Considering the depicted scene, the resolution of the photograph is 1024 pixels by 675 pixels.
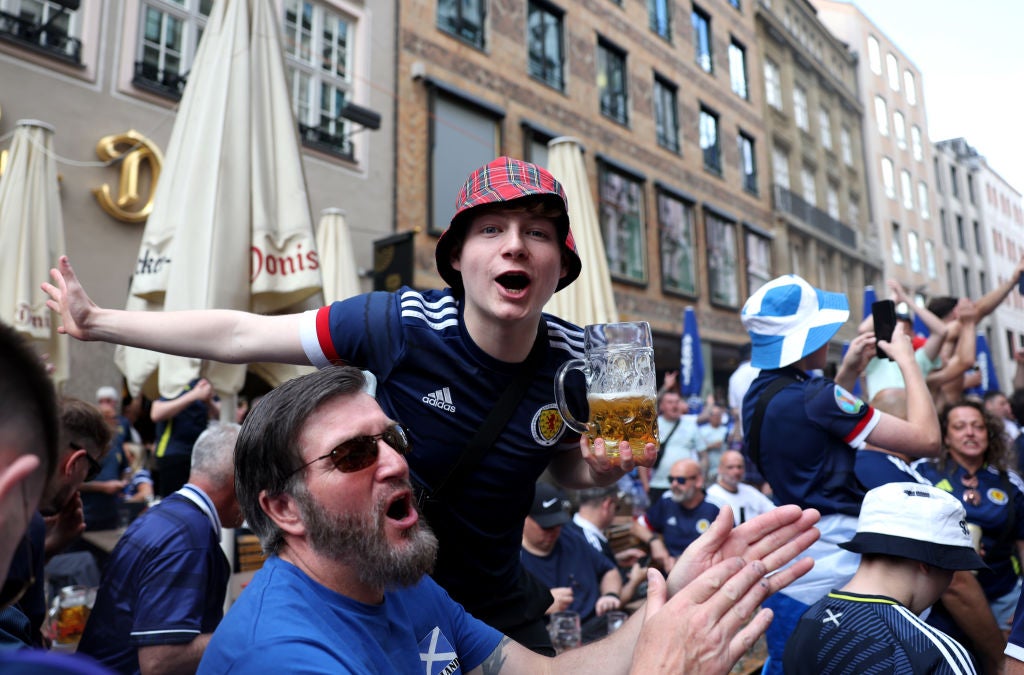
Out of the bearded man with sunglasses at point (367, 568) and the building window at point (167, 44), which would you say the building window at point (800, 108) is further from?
the bearded man with sunglasses at point (367, 568)

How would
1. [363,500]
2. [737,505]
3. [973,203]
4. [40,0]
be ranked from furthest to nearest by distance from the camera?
[973,203], [40,0], [737,505], [363,500]

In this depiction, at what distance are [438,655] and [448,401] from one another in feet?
2.16

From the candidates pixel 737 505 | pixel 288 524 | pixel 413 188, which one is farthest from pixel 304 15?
pixel 288 524

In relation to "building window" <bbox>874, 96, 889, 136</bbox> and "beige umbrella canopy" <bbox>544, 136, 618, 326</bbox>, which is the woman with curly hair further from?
"building window" <bbox>874, 96, 889, 136</bbox>

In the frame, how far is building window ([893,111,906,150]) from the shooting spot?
32.9 meters

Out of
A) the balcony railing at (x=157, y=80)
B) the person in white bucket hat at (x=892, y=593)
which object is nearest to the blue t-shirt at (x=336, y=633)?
the person in white bucket hat at (x=892, y=593)

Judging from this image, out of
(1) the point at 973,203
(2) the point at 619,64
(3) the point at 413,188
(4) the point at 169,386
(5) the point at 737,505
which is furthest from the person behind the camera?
(1) the point at 973,203

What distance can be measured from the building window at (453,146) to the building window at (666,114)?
635 cm

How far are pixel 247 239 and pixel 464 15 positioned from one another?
11.0m

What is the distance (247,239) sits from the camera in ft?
13.4

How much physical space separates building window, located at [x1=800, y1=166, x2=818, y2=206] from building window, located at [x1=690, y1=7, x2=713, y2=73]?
256 inches

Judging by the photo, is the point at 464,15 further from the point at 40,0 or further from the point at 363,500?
the point at 363,500

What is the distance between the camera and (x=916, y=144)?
3462 centimetres

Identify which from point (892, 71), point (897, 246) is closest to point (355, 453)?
point (897, 246)
